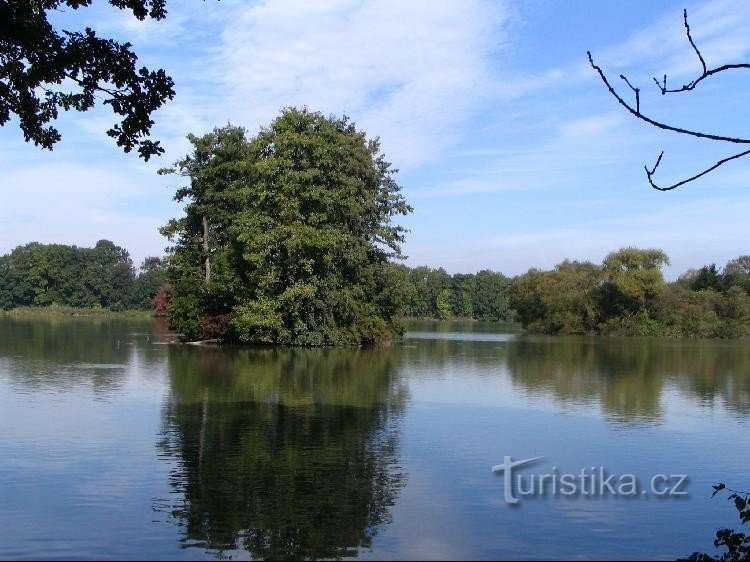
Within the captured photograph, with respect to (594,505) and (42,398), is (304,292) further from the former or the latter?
(594,505)

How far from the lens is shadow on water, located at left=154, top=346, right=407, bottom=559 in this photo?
878cm

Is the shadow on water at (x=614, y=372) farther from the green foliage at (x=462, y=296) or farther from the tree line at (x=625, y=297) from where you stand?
the green foliage at (x=462, y=296)

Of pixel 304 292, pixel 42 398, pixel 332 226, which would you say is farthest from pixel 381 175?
pixel 42 398

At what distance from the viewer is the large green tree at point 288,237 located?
123ft

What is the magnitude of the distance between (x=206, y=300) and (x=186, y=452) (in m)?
30.8

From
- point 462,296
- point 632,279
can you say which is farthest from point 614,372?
point 462,296

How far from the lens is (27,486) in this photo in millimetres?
10602

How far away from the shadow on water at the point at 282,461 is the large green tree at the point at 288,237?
44.2ft

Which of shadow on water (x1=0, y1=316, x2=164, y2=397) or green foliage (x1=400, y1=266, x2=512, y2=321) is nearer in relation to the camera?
shadow on water (x1=0, y1=316, x2=164, y2=397)

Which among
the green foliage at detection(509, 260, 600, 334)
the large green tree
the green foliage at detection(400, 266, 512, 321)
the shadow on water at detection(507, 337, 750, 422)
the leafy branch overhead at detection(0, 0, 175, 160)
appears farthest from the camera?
the green foliage at detection(400, 266, 512, 321)

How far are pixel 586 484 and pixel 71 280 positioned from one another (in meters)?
113

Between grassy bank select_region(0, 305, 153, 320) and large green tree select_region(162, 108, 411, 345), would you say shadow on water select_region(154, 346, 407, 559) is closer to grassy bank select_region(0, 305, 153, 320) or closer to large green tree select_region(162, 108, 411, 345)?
large green tree select_region(162, 108, 411, 345)

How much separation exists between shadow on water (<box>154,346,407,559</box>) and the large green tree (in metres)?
13.5

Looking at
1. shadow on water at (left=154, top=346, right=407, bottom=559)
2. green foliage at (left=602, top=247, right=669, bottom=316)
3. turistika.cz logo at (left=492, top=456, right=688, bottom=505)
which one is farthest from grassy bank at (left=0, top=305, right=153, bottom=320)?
turistika.cz logo at (left=492, top=456, right=688, bottom=505)
